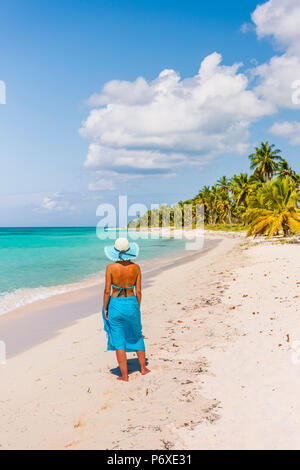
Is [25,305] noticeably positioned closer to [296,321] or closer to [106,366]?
[106,366]

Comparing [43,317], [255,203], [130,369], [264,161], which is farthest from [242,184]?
[130,369]

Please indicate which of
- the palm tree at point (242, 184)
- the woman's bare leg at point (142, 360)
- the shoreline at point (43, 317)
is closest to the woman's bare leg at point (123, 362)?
the woman's bare leg at point (142, 360)

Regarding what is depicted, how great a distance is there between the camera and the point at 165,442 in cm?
317

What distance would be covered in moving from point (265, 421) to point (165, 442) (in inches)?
41.3

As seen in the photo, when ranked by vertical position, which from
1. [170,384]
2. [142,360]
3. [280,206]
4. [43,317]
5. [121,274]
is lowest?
[43,317]

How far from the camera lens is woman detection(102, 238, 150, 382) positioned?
4684 mm

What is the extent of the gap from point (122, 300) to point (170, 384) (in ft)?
4.21

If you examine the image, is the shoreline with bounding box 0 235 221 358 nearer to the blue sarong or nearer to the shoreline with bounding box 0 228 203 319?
the shoreline with bounding box 0 228 203 319

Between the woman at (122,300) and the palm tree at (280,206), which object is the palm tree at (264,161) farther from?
the woman at (122,300)

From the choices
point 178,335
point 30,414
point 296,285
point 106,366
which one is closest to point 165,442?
point 30,414

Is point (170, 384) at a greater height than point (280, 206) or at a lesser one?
lesser

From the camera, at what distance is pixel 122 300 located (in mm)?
4695

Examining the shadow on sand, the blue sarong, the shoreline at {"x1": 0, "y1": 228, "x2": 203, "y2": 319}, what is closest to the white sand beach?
the shadow on sand

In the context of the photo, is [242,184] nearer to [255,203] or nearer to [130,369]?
[255,203]
